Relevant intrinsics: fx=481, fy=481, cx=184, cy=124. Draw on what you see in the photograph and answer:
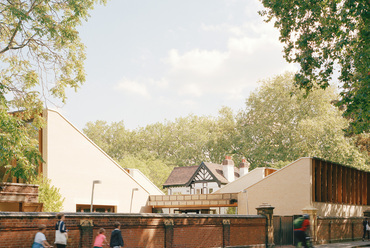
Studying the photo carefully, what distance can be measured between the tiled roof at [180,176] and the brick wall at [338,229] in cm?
3914

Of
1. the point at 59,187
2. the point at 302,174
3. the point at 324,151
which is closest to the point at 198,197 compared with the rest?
the point at 302,174

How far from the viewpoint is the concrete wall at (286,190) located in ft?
110

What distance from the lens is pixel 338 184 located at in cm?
3609

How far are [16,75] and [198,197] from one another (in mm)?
22451

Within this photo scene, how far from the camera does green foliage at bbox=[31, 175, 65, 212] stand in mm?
28656

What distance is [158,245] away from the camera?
20.2 m

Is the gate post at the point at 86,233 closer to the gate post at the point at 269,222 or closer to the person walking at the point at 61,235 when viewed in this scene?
the person walking at the point at 61,235

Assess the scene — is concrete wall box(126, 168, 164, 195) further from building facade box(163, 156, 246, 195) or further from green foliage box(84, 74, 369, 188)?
building facade box(163, 156, 246, 195)

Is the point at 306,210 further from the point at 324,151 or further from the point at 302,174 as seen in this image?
the point at 324,151

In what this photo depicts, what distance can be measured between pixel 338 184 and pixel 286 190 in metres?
4.24

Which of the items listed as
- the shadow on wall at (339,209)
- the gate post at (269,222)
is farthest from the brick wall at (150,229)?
the shadow on wall at (339,209)

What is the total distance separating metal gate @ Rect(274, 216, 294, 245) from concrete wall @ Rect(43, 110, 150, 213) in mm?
13617

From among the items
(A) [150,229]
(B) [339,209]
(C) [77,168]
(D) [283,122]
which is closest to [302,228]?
(A) [150,229]

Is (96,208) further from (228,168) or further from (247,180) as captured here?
(228,168)
